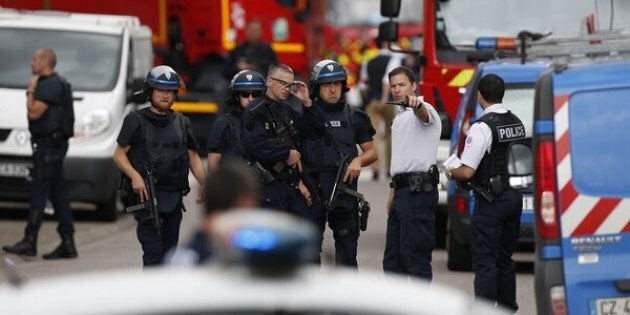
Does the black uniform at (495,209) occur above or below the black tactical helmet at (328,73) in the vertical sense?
below

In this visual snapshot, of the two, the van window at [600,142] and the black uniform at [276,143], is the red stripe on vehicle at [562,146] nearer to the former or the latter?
the van window at [600,142]

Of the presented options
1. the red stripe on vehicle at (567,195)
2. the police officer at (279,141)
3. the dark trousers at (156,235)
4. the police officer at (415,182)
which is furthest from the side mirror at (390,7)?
the red stripe on vehicle at (567,195)

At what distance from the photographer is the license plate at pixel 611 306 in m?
8.86

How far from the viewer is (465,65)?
1750cm

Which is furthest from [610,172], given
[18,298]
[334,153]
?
[18,298]

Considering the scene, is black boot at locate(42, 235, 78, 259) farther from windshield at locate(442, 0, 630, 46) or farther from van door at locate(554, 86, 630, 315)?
van door at locate(554, 86, 630, 315)

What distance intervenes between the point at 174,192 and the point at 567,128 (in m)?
3.40

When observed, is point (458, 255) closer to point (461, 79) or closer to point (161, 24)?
point (461, 79)

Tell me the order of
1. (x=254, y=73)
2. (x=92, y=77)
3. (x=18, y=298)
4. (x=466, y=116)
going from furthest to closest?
(x=92, y=77) → (x=466, y=116) → (x=254, y=73) → (x=18, y=298)

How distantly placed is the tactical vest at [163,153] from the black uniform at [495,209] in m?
1.84

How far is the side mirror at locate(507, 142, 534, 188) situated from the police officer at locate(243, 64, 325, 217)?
2270mm

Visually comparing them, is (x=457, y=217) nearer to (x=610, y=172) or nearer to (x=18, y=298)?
(x=610, y=172)

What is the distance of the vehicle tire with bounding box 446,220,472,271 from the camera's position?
14.6m

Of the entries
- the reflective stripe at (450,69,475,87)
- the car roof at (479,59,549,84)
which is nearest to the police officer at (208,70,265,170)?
the car roof at (479,59,549,84)
